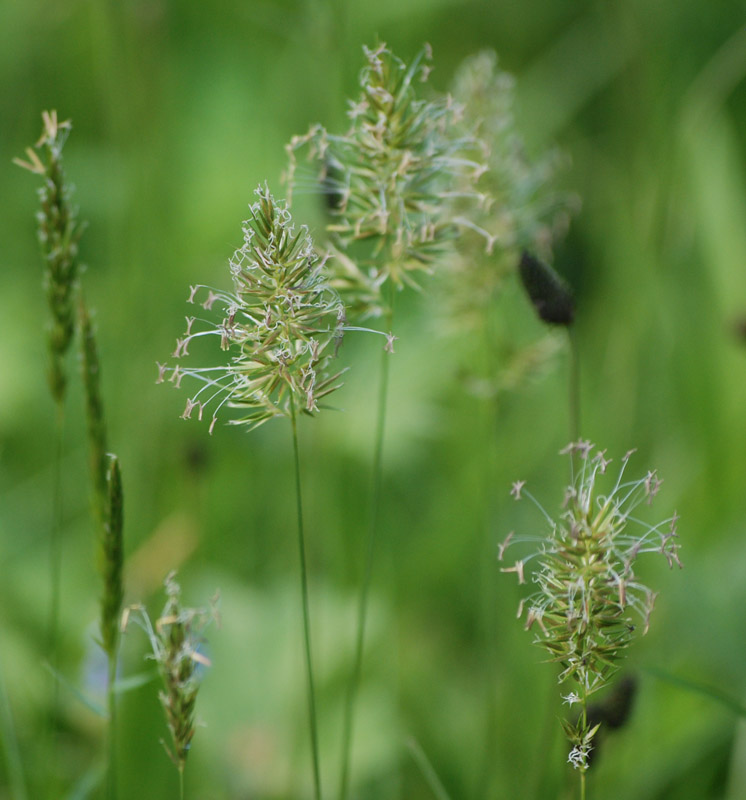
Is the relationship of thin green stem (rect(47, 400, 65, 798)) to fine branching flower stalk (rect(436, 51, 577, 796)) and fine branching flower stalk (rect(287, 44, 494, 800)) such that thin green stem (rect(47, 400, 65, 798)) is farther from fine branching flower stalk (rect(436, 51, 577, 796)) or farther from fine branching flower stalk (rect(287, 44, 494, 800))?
fine branching flower stalk (rect(436, 51, 577, 796))

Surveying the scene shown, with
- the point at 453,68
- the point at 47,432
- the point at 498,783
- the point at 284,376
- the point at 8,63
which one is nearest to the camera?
the point at 284,376

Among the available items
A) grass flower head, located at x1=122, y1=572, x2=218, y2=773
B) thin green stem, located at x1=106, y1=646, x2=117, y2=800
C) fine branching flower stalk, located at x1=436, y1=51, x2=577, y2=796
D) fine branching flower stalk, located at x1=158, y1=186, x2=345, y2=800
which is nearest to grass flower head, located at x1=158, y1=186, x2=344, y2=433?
fine branching flower stalk, located at x1=158, y1=186, x2=345, y2=800

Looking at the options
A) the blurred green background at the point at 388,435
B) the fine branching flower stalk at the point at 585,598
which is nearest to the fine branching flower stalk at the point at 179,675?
the fine branching flower stalk at the point at 585,598

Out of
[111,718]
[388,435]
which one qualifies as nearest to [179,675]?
[111,718]

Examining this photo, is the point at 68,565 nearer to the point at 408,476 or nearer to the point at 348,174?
the point at 408,476

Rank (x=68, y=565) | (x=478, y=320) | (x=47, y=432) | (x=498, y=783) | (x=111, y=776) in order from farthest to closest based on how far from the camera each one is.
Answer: (x=47, y=432)
(x=68, y=565)
(x=498, y=783)
(x=478, y=320)
(x=111, y=776)

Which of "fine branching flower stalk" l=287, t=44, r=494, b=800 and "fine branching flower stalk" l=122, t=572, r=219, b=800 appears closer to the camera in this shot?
"fine branching flower stalk" l=122, t=572, r=219, b=800

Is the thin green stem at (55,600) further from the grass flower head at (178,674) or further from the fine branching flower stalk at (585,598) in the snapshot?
the fine branching flower stalk at (585,598)

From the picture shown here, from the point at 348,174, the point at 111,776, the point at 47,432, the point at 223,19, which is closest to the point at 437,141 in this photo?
the point at 348,174
